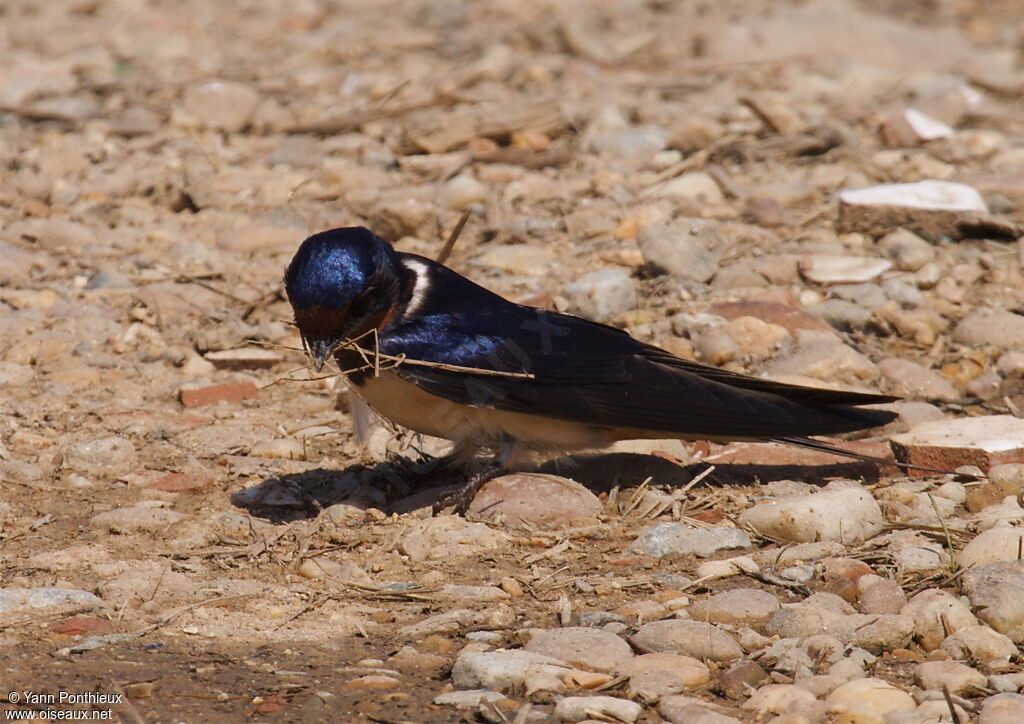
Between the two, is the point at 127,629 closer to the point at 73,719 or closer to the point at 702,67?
the point at 73,719

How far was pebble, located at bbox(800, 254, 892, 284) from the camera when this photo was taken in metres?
4.78

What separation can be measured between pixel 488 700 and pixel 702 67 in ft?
18.6

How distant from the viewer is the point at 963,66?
25.1ft

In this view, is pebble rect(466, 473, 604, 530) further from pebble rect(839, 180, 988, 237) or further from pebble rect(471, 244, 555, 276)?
pebble rect(839, 180, 988, 237)

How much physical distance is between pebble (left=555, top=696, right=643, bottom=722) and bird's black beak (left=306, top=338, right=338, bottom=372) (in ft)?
4.07

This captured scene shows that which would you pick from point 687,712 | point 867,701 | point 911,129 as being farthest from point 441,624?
point 911,129

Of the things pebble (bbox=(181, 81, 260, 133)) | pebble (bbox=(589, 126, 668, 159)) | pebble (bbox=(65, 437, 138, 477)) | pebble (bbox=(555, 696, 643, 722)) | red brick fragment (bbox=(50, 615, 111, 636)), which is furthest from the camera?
pebble (bbox=(181, 81, 260, 133))

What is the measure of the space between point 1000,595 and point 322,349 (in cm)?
162

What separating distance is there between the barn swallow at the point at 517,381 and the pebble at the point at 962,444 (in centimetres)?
11

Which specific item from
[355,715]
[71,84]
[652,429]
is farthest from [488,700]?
[71,84]

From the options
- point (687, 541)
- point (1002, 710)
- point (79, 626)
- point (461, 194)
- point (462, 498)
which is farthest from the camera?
point (461, 194)

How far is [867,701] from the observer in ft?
7.54

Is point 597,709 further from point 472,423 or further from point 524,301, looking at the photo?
point 524,301

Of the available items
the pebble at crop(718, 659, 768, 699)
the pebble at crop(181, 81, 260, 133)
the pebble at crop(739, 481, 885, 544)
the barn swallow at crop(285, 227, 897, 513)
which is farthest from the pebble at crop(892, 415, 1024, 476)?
the pebble at crop(181, 81, 260, 133)
